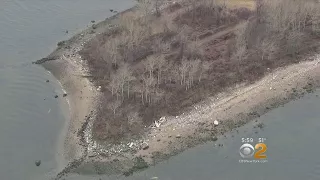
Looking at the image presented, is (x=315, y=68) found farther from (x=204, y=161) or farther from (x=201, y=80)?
(x=204, y=161)

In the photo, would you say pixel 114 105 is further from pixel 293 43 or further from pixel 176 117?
pixel 293 43

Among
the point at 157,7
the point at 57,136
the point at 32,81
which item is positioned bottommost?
the point at 57,136

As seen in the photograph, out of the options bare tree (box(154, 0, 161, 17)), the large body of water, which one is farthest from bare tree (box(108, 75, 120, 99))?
bare tree (box(154, 0, 161, 17))

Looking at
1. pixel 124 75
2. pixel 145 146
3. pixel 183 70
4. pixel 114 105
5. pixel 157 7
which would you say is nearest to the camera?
pixel 145 146

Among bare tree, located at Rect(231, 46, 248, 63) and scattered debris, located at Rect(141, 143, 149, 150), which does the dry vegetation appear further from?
scattered debris, located at Rect(141, 143, 149, 150)

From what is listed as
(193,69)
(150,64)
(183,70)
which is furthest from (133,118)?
(193,69)

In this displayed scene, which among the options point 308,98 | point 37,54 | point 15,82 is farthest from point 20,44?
point 308,98
